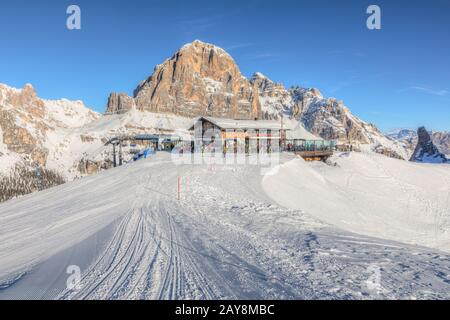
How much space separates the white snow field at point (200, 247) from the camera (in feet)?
23.4

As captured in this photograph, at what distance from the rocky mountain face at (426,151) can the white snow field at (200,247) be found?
157 metres

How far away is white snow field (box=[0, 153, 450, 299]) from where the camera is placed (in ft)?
23.4

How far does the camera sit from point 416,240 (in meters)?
25.6

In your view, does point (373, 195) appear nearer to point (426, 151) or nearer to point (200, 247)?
point (200, 247)

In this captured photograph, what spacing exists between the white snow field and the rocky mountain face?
6179 inches

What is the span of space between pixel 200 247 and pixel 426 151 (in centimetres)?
19069

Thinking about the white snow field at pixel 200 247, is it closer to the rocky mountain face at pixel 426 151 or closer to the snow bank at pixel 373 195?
the snow bank at pixel 373 195

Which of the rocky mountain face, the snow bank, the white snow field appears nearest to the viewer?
the white snow field

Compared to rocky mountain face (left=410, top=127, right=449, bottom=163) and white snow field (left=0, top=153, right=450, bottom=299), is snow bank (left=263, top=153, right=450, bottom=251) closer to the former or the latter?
white snow field (left=0, top=153, right=450, bottom=299)

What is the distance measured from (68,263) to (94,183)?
1830 cm

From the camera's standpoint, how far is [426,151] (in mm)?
167750

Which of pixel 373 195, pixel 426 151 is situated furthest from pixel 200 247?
pixel 426 151

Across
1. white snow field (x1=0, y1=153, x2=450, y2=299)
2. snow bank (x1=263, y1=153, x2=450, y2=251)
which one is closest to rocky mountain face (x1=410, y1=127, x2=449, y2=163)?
snow bank (x1=263, y1=153, x2=450, y2=251)

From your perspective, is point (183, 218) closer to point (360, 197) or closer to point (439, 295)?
point (439, 295)
